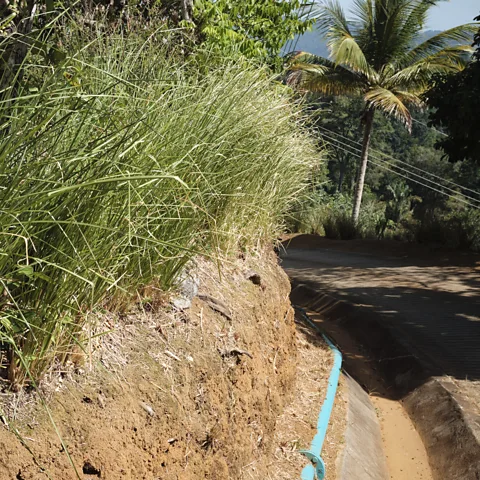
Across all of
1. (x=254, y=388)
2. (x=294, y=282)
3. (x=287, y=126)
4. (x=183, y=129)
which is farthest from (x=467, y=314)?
(x=183, y=129)

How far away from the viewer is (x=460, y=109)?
45.1 ft

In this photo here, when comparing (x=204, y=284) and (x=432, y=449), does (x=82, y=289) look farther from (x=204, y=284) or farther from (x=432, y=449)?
(x=432, y=449)

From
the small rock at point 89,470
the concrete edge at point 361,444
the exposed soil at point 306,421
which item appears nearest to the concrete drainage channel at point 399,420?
the concrete edge at point 361,444

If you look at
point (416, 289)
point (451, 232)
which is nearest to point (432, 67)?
point (451, 232)

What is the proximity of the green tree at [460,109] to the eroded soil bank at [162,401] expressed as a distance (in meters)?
9.99

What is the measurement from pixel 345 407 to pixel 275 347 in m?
1.48

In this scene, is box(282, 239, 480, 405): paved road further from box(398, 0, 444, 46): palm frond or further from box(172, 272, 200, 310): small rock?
box(398, 0, 444, 46): palm frond

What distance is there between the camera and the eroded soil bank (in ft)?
7.92

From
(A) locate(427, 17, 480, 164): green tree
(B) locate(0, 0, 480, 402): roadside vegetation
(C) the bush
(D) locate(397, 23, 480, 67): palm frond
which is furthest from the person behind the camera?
(D) locate(397, 23, 480, 67): palm frond

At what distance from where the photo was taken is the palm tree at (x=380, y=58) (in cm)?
2473

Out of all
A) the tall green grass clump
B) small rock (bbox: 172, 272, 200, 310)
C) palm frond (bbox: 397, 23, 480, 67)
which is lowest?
small rock (bbox: 172, 272, 200, 310)

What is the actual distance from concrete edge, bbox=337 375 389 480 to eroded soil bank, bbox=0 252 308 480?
0.87 m

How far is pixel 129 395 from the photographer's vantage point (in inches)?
114

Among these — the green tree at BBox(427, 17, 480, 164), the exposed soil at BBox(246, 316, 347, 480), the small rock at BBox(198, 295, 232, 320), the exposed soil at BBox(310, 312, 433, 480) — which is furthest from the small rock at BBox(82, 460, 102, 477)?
the green tree at BBox(427, 17, 480, 164)
